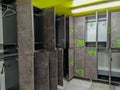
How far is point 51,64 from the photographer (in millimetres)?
2648

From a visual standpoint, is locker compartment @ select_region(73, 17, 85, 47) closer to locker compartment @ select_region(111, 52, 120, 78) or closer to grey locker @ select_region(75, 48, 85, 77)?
grey locker @ select_region(75, 48, 85, 77)

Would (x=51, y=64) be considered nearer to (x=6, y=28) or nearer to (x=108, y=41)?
(x=6, y=28)

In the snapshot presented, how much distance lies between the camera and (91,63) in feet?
13.0

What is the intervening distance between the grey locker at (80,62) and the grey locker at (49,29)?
173cm

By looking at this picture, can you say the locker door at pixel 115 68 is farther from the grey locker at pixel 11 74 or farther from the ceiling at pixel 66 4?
the grey locker at pixel 11 74

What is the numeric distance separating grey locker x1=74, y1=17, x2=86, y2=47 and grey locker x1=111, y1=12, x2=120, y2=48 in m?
0.96

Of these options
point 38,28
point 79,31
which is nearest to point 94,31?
point 79,31

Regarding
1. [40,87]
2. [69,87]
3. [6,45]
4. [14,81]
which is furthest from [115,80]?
[6,45]

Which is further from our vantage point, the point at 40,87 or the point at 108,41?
the point at 108,41

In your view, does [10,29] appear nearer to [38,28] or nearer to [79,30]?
[38,28]

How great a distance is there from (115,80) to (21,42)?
332 centimetres

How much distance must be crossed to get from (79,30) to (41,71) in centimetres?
245

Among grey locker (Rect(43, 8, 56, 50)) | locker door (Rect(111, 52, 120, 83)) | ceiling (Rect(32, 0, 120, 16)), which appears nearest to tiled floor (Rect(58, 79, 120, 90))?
locker door (Rect(111, 52, 120, 83))

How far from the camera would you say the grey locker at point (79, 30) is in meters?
4.12
